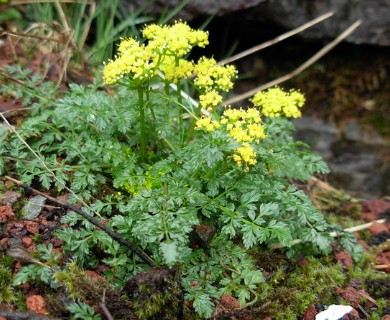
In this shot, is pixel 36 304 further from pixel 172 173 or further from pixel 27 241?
pixel 172 173

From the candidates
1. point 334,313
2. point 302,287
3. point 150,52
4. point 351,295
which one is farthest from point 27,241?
point 351,295

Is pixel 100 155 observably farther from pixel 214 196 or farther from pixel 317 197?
pixel 317 197

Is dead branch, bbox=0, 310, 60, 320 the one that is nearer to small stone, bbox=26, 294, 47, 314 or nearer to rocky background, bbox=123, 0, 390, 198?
small stone, bbox=26, 294, 47, 314

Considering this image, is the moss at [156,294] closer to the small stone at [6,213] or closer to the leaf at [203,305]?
the leaf at [203,305]

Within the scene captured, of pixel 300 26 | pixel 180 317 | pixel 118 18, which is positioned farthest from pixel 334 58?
pixel 180 317

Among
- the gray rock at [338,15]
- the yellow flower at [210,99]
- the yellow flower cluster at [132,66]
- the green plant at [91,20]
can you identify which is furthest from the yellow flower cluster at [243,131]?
the gray rock at [338,15]

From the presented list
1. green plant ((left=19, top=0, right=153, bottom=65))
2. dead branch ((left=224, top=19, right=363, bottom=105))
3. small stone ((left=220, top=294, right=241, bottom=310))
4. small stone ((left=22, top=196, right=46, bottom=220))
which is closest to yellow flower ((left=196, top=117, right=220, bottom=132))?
small stone ((left=220, top=294, right=241, bottom=310))

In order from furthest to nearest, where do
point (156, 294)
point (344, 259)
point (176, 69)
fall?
point (344, 259), point (176, 69), point (156, 294)

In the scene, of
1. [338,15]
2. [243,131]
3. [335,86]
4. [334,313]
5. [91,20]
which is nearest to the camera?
[243,131]
